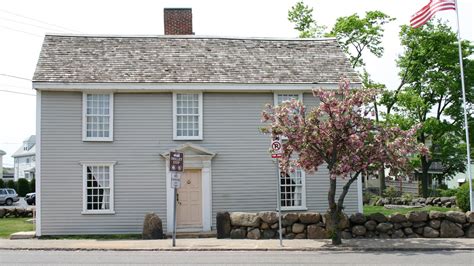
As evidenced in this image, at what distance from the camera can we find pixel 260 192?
21797 millimetres

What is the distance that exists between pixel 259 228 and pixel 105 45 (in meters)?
9.80

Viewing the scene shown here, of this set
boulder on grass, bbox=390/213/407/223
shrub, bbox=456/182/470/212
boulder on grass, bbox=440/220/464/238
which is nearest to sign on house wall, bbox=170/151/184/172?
boulder on grass, bbox=390/213/407/223

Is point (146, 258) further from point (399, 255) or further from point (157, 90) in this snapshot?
point (157, 90)

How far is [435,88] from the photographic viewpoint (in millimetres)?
39531

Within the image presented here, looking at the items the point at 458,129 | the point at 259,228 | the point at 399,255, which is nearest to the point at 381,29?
the point at 458,129

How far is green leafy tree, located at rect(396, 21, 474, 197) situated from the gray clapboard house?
1865cm

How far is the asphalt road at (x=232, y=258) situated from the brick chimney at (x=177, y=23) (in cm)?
1183

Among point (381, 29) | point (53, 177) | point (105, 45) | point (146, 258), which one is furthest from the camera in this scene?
point (381, 29)

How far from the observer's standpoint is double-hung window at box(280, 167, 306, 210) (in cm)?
2183

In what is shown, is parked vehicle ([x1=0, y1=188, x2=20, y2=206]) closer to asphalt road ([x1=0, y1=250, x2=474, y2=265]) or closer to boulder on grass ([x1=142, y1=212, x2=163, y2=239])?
boulder on grass ([x1=142, y1=212, x2=163, y2=239])

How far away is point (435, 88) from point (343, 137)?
2521 cm

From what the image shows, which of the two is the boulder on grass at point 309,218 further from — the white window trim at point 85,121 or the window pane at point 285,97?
the white window trim at point 85,121

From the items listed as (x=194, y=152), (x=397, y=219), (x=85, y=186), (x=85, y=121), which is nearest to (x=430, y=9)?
(x=397, y=219)

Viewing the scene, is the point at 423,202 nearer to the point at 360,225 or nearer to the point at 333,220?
the point at 360,225
